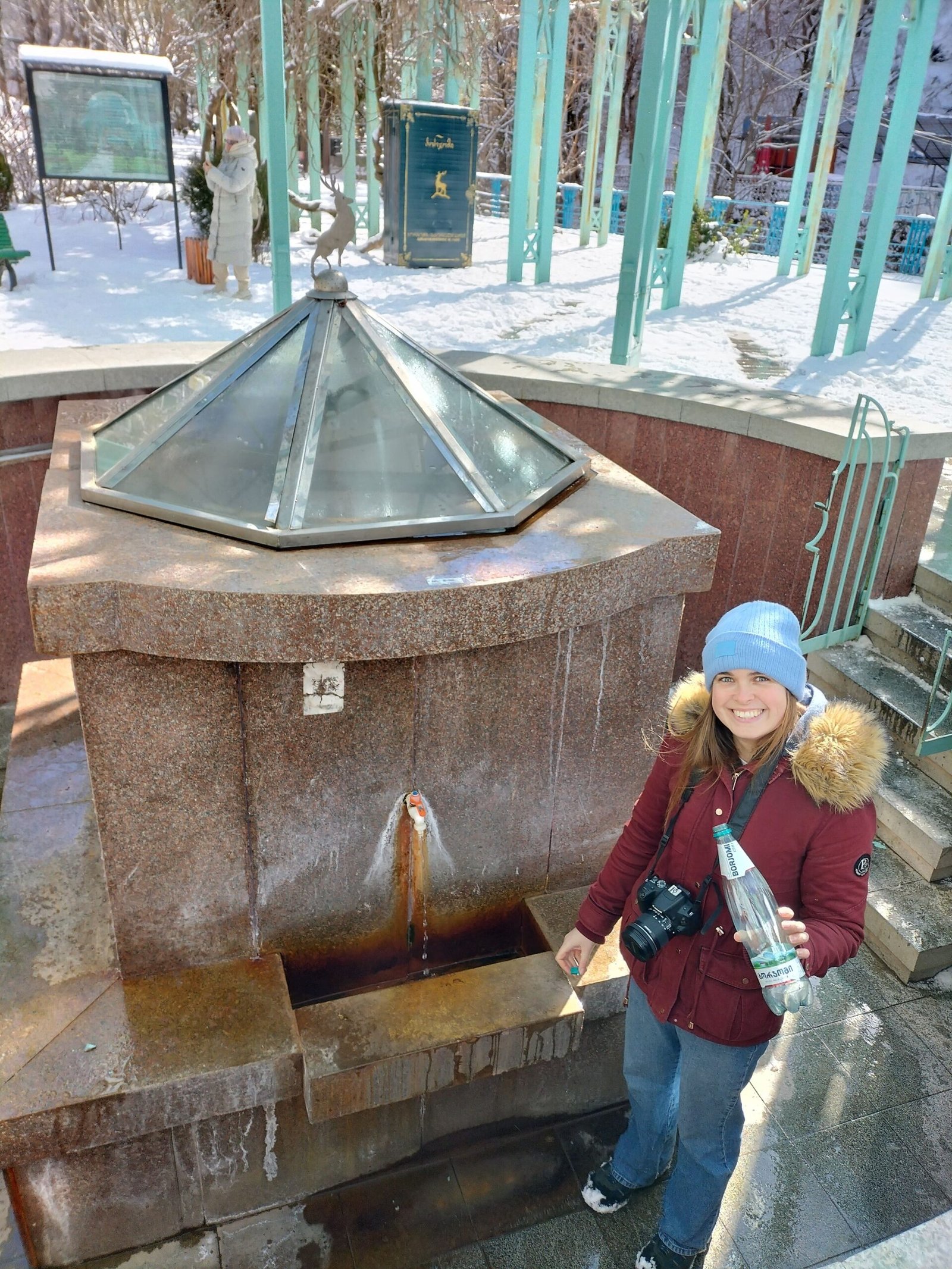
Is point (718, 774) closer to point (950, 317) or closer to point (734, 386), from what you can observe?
point (734, 386)

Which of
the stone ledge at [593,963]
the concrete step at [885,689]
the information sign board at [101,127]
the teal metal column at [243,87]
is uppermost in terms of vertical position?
the teal metal column at [243,87]

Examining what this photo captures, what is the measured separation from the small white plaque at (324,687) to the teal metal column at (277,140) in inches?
141

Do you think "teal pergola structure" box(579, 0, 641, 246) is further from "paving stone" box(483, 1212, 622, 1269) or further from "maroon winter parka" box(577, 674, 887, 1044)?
"paving stone" box(483, 1212, 622, 1269)

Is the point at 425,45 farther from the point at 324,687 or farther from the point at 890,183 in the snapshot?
the point at 324,687

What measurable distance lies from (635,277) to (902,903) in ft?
15.5

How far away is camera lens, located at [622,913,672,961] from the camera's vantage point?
7.06 ft

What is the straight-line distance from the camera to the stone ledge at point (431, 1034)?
2.64 metres

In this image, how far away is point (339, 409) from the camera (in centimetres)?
311

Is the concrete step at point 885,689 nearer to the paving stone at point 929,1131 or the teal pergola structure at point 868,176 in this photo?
the paving stone at point 929,1131

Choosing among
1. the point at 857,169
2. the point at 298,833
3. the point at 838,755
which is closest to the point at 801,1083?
the point at 838,755

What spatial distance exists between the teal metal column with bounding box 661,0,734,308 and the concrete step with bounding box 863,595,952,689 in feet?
28.9

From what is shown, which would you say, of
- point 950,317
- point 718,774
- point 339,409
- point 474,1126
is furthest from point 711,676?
point 950,317

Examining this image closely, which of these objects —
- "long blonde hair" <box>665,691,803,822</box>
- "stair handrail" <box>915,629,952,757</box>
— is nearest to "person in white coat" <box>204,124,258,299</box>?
"stair handrail" <box>915,629,952,757</box>

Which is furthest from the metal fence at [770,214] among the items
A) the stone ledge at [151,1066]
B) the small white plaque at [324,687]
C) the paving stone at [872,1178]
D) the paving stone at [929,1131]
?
the stone ledge at [151,1066]
